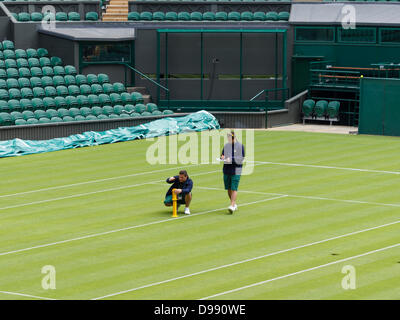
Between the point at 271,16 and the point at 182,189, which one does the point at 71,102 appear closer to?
the point at 271,16

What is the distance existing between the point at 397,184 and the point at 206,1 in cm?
2398

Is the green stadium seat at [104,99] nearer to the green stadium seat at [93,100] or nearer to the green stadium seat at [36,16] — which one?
the green stadium seat at [93,100]

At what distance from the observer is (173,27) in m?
46.7

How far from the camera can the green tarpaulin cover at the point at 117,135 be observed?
34000 mm

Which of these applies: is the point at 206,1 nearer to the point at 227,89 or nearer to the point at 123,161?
the point at 227,89

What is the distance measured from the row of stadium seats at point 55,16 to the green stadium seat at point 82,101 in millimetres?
7274

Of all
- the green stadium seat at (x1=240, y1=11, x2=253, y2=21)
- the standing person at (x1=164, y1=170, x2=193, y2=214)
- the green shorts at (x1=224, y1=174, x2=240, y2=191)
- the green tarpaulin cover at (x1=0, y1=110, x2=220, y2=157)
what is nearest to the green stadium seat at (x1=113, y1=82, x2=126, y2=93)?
the green tarpaulin cover at (x1=0, y1=110, x2=220, y2=157)

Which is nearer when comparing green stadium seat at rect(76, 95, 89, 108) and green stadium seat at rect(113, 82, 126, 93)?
green stadium seat at rect(76, 95, 89, 108)

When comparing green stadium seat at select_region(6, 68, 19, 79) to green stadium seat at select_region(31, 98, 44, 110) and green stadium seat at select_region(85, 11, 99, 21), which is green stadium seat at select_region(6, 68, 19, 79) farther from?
green stadium seat at select_region(85, 11, 99, 21)

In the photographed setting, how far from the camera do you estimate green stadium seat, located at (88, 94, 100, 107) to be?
41.1 m

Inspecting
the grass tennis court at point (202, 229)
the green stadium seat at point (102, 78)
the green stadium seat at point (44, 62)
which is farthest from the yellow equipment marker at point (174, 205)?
the green stadium seat at point (44, 62)

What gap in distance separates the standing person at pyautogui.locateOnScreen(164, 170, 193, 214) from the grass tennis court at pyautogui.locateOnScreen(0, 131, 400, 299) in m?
0.44
